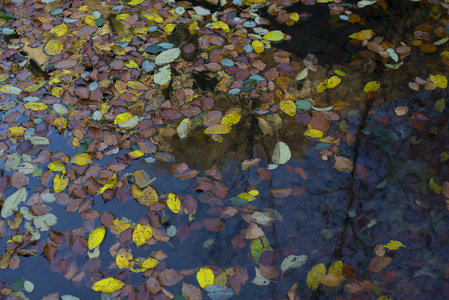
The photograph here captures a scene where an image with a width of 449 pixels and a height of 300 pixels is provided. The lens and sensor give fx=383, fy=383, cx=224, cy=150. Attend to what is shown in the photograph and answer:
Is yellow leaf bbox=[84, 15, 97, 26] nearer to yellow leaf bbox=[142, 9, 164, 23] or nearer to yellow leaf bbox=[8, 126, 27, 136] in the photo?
yellow leaf bbox=[142, 9, 164, 23]

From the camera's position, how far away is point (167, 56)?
3.07 meters

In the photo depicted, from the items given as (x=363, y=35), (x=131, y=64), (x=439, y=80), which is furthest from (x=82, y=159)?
(x=439, y=80)

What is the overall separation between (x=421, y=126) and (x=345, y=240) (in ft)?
3.42

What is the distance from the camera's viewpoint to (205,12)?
11.4 feet

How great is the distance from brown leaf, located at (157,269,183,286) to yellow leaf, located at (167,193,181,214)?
1.13 feet

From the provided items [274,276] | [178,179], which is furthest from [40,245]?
[274,276]

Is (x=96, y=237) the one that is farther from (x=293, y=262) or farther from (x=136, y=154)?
(x=293, y=262)

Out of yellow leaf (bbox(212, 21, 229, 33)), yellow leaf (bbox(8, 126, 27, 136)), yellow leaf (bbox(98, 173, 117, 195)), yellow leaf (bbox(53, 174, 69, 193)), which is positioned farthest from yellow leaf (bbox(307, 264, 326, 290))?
yellow leaf (bbox(212, 21, 229, 33))

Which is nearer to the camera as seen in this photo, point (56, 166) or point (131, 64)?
point (56, 166)

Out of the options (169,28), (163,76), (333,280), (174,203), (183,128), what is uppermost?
(169,28)

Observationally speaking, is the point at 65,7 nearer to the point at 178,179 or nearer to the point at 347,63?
the point at 178,179

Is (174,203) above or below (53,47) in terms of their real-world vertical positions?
below

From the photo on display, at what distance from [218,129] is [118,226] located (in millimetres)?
886

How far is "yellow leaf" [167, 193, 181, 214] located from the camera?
7.01ft
